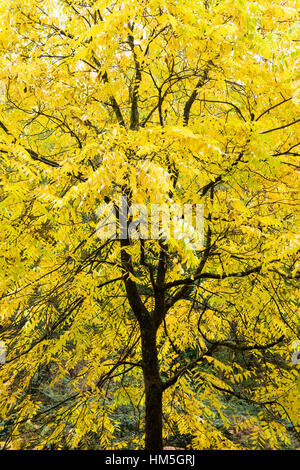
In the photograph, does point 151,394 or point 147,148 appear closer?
point 147,148

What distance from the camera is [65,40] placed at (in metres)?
3.98

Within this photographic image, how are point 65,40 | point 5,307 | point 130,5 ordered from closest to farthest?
point 130,5 → point 5,307 → point 65,40

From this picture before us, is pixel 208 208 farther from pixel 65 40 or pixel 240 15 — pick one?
pixel 65 40

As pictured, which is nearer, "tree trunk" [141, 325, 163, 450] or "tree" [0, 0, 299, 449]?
"tree" [0, 0, 299, 449]

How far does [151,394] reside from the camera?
14.4 ft

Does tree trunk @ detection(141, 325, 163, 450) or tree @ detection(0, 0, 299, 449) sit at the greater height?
tree @ detection(0, 0, 299, 449)

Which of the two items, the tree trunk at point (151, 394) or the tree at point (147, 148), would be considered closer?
the tree at point (147, 148)

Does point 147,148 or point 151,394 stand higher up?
point 147,148

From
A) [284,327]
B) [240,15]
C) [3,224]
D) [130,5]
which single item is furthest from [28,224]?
[284,327]

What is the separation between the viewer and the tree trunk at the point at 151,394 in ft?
14.1

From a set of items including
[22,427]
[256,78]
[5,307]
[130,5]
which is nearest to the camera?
[130,5]

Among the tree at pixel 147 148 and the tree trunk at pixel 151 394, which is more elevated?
the tree at pixel 147 148

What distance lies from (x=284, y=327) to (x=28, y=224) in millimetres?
3366

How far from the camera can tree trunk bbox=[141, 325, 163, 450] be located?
14.1 ft
